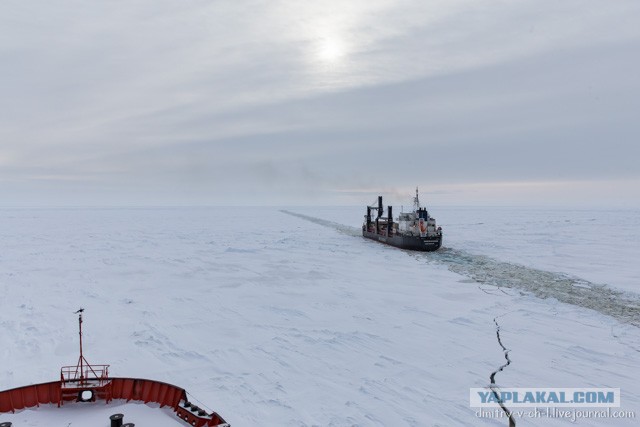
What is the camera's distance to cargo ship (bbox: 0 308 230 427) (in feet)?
31.6

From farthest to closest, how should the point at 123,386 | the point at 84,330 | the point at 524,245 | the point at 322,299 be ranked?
the point at 524,245
the point at 322,299
the point at 84,330
the point at 123,386

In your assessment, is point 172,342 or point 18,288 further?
point 18,288

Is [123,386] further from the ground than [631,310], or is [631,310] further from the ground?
[123,386]

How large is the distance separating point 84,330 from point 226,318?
5650mm

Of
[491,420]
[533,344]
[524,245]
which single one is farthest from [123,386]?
[524,245]

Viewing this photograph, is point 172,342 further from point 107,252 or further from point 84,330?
point 107,252

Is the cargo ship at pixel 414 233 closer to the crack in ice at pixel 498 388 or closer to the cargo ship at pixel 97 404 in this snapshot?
the crack in ice at pixel 498 388

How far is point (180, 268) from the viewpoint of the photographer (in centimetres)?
3122

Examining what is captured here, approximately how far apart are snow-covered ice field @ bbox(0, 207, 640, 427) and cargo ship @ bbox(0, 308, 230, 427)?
0.26 meters

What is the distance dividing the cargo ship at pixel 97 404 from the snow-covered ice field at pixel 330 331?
0.26 meters

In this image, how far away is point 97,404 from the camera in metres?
10.5

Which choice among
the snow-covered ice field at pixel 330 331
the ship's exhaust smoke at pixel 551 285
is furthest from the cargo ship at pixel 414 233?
the snow-covered ice field at pixel 330 331

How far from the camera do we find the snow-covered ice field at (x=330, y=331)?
11133mm

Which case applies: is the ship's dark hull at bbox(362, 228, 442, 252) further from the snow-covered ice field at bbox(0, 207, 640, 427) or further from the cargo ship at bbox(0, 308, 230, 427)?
the cargo ship at bbox(0, 308, 230, 427)
